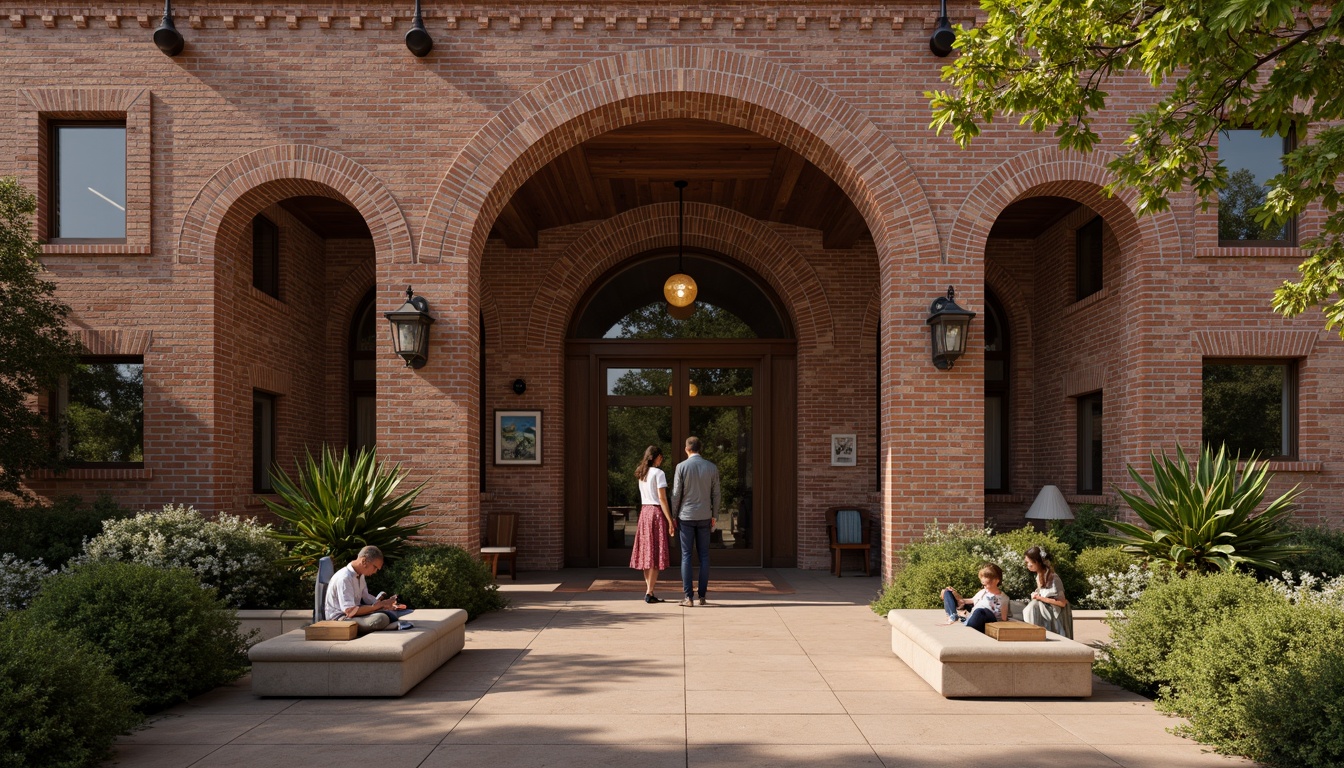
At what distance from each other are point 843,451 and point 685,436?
2.35 metres

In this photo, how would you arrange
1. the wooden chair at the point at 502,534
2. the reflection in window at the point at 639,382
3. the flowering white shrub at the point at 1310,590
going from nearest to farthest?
1. the flowering white shrub at the point at 1310,590
2. the wooden chair at the point at 502,534
3. the reflection in window at the point at 639,382

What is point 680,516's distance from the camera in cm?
1122

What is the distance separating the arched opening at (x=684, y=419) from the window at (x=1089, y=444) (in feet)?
13.2

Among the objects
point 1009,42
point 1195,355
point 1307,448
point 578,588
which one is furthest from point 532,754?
point 1307,448

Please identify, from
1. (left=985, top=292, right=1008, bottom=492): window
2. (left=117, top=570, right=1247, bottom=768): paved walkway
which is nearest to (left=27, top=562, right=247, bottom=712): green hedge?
(left=117, top=570, right=1247, bottom=768): paved walkway

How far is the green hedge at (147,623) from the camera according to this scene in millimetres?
6352

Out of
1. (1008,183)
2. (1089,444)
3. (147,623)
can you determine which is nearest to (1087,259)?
(1089,444)

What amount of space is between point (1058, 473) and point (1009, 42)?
28.0 feet

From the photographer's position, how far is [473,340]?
11.1m

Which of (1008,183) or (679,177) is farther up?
(679,177)

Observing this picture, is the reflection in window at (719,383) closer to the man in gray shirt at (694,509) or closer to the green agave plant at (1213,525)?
the man in gray shirt at (694,509)

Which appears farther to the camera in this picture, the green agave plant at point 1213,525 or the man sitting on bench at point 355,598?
the green agave plant at point 1213,525

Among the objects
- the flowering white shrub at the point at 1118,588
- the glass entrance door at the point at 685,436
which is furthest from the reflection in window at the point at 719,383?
the flowering white shrub at the point at 1118,588

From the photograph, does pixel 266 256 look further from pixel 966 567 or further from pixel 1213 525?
pixel 1213 525
